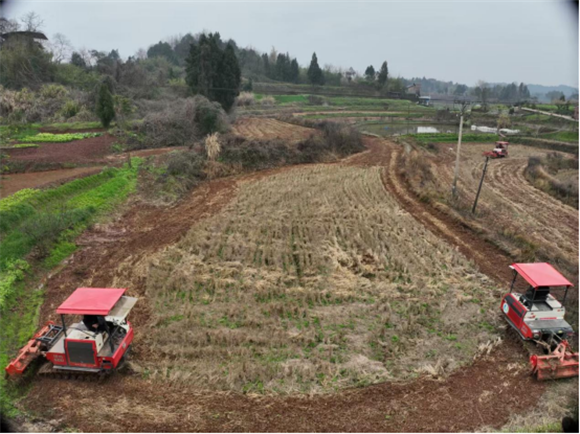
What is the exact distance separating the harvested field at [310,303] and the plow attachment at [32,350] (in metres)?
2.34

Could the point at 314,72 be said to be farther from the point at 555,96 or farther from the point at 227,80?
the point at 555,96

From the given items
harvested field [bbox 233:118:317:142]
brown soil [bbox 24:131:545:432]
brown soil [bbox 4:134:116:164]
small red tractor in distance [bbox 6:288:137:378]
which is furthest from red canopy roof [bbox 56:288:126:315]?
harvested field [bbox 233:118:317:142]

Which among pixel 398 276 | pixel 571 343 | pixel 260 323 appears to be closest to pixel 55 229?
pixel 260 323

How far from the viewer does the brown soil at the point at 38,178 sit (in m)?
17.6

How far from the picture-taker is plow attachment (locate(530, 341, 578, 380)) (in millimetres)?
8719

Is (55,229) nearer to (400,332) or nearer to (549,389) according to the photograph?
(400,332)

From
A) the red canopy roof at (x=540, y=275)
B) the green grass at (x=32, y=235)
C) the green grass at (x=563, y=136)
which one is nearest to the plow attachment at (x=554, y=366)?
the red canopy roof at (x=540, y=275)

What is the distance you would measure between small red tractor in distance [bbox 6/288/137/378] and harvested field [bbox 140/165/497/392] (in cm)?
91

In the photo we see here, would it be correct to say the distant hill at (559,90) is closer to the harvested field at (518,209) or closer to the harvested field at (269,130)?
the harvested field at (518,209)

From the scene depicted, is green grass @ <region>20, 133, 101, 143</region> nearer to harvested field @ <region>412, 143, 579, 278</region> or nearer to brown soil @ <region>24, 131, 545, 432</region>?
brown soil @ <region>24, 131, 545, 432</region>

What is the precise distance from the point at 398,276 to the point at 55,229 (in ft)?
41.8

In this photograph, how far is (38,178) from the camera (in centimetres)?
1931

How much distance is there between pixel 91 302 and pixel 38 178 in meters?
14.4

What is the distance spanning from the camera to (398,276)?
12.9 m
